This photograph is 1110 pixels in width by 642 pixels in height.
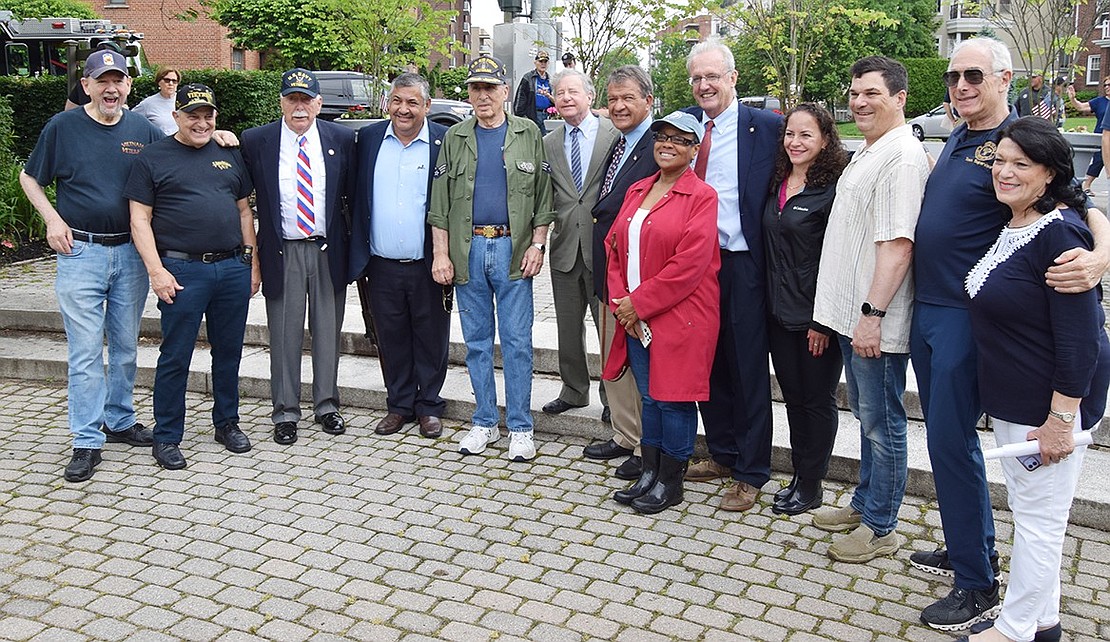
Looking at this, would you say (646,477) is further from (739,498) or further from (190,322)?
(190,322)

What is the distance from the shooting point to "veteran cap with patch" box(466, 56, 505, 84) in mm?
5906

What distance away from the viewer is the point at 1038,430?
3.59 m

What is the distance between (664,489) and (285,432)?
2392 mm

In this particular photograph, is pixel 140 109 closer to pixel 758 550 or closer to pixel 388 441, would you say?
pixel 388 441

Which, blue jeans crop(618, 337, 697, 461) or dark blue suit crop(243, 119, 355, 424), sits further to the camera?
dark blue suit crop(243, 119, 355, 424)

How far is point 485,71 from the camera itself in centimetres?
594

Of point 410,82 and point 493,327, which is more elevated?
point 410,82

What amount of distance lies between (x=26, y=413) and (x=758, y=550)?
4.88m

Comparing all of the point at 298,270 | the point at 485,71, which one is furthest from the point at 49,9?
the point at 485,71

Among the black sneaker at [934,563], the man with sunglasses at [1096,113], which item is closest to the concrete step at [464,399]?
the black sneaker at [934,563]

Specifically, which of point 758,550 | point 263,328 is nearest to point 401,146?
point 263,328

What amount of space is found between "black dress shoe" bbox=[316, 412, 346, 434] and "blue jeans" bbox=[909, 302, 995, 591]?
3604mm

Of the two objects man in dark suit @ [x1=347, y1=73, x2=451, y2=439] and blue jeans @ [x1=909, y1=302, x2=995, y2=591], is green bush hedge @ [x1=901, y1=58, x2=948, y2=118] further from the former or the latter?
blue jeans @ [x1=909, y1=302, x2=995, y2=591]

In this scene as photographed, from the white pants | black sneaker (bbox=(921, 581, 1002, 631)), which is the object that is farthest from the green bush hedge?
the white pants
